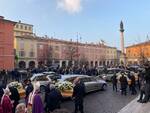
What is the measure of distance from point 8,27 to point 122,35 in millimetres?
37986

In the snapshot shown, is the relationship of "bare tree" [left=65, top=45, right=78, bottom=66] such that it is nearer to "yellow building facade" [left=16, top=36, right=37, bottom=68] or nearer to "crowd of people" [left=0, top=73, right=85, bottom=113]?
"yellow building facade" [left=16, top=36, right=37, bottom=68]

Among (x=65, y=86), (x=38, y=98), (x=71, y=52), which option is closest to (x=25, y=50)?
(x=71, y=52)

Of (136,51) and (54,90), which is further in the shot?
(136,51)

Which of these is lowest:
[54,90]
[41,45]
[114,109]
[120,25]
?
[114,109]

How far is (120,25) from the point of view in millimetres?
92625

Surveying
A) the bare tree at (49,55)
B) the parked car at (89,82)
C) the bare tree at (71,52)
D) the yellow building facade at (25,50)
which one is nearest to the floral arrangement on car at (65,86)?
the parked car at (89,82)

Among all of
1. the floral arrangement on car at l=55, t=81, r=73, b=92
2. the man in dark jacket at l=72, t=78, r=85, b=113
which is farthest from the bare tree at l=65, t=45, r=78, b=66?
the man in dark jacket at l=72, t=78, r=85, b=113

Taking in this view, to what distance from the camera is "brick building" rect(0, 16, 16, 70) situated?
208 ft

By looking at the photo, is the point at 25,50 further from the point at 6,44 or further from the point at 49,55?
the point at 6,44

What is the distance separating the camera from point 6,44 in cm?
6450

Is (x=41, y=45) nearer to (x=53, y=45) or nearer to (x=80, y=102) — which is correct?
(x=53, y=45)

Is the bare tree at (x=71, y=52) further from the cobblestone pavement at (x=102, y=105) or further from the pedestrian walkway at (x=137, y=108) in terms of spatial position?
the pedestrian walkway at (x=137, y=108)

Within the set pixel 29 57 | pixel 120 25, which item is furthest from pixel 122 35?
pixel 29 57

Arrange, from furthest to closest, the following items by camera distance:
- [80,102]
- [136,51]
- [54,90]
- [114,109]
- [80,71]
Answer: [136,51], [80,71], [114,109], [80,102], [54,90]
